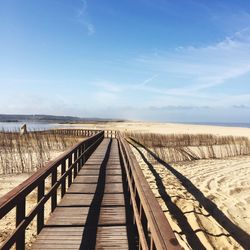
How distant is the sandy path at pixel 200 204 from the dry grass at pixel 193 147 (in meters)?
4.92

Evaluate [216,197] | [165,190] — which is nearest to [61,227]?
[165,190]

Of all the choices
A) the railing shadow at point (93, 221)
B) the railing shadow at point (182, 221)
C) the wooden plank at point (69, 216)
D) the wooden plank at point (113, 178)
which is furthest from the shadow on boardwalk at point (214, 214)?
the wooden plank at point (69, 216)

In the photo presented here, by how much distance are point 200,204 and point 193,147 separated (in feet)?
58.2

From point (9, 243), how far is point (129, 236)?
201cm

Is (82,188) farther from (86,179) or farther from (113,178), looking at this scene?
(113,178)

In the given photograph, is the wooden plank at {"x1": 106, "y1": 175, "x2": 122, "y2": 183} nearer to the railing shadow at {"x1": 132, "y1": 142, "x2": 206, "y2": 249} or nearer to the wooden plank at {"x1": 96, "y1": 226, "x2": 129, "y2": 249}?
the railing shadow at {"x1": 132, "y1": 142, "x2": 206, "y2": 249}

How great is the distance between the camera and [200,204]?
912 centimetres

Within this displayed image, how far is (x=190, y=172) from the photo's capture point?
1481 cm

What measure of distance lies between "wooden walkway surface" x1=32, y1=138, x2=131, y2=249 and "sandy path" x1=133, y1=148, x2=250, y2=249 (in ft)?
4.53

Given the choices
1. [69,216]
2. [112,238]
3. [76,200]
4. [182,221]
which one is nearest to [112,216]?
[69,216]

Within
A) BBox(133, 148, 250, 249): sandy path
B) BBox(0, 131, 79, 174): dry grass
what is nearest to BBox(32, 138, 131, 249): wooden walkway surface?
BBox(133, 148, 250, 249): sandy path

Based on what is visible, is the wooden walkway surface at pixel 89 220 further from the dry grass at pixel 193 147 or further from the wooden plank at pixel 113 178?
the dry grass at pixel 193 147

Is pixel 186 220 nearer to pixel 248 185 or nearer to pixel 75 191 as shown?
pixel 75 191

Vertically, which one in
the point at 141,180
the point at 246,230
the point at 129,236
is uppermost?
the point at 141,180
